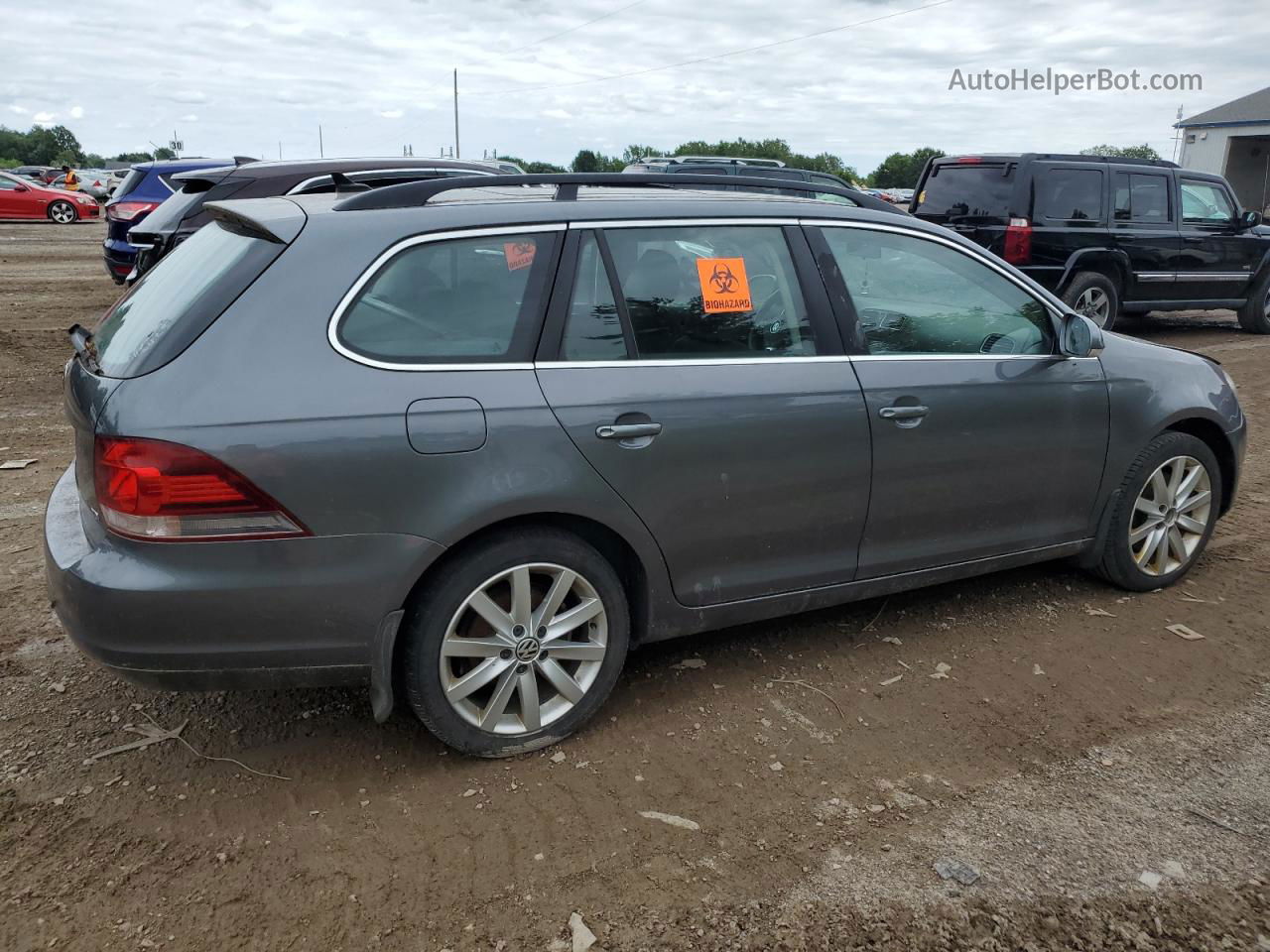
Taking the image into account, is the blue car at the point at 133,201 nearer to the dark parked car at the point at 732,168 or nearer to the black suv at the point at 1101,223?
the dark parked car at the point at 732,168

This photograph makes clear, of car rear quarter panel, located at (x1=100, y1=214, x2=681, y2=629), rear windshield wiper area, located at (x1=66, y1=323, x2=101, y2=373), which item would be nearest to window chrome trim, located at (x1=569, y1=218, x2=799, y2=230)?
car rear quarter panel, located at (x1=100, y1=214, x2=681, y2=629)

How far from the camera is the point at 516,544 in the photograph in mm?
3100

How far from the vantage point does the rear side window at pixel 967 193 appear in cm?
1083

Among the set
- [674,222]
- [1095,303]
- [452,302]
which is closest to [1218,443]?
[674,222]

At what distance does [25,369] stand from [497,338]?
7798 mm

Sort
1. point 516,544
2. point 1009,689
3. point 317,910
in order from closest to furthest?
point 317,910 < point 516,544 < point 1009,689

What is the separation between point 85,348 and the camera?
3.32m

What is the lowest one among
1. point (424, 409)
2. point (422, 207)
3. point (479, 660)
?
point (479, 660)

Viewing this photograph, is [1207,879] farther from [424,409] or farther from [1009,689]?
[424,409]

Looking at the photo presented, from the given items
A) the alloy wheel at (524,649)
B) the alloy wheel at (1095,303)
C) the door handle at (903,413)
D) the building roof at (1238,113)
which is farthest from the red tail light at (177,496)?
the building roof at (1238,113)

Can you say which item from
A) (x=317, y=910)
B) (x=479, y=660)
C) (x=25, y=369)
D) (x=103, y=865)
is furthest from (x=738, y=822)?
(x=25, y=369)

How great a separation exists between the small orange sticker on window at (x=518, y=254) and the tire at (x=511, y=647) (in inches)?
32.9

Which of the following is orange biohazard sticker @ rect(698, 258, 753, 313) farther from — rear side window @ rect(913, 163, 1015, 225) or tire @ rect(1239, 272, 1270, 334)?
tire @ rect(1239, 272, 1270, 334)

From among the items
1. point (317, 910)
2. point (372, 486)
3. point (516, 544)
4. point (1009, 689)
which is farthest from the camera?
point (1009, 689)
